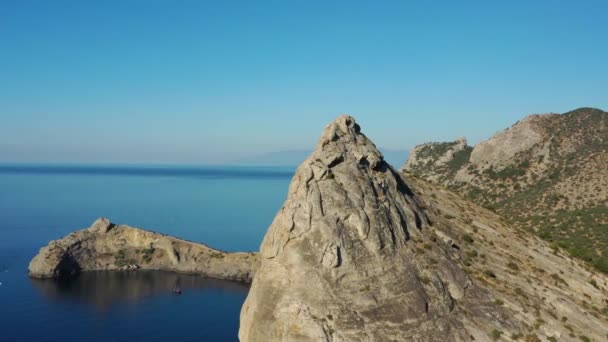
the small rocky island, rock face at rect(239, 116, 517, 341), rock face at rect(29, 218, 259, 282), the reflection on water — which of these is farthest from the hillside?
the reflection on water

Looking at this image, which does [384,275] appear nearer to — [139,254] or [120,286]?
[120,286]

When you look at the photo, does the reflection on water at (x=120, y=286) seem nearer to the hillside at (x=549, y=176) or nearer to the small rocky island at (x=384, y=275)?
the hillside at (x=549, y=176)

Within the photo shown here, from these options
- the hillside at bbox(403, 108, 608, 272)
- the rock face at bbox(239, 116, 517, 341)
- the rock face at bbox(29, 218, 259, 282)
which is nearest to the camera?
the rock face at bbox(239, 116, 517, 341)

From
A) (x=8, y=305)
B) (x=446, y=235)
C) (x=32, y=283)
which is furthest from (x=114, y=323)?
(x=446, y=235)

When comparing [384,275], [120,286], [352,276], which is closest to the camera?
[352,276]

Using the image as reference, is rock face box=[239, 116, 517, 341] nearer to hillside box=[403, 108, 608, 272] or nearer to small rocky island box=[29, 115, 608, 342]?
small rocky island box=[29, 115, 608, 342]

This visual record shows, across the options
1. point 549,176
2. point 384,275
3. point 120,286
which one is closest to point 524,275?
point 384,275
